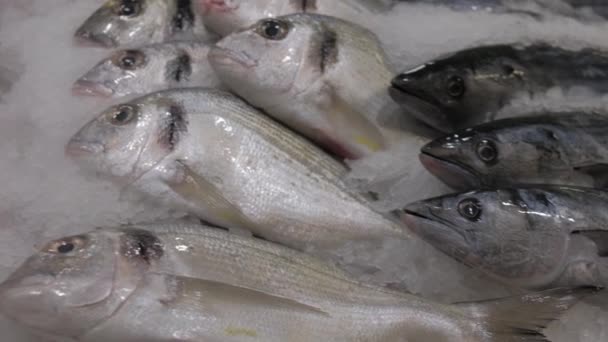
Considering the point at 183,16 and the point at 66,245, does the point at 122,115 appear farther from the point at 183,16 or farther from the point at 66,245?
the point at 183,16

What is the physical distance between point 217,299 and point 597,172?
0.94m

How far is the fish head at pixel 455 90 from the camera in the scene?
5.26ft

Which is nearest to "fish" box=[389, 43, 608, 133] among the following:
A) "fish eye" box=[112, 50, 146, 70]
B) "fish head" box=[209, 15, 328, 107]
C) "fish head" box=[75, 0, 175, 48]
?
"fish head" box=[209, 15, 328, 107]

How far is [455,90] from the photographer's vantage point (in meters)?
1.61

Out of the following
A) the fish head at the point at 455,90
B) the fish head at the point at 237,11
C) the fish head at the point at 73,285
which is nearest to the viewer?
the fish head at the point at 73,285

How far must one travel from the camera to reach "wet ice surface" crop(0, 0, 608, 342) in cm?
140

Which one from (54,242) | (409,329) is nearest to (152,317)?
(54,242)

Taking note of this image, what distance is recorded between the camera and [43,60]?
2012mm

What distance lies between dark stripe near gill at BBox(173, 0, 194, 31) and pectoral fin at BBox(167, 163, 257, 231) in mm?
691

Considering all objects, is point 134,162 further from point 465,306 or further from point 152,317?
point 465,306

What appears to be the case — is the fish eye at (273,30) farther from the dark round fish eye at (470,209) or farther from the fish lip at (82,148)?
the dark round fish eye at (470,209)

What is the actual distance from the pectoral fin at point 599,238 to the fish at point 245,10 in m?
1.07

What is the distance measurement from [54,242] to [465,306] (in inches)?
34.3

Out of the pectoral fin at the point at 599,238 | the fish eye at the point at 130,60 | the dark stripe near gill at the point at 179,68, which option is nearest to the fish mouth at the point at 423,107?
the pectoral fin at the point at 599,238
